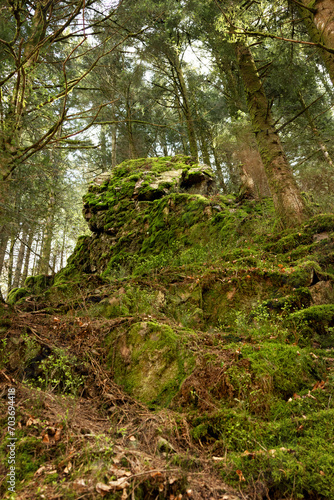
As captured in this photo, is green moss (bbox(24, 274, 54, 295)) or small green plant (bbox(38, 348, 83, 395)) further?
green moss (bbox(24, 274, 54, 295))

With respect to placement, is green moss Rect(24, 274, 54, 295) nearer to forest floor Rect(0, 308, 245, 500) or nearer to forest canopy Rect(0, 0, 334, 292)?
forest canopy Rect(0, 0, 334, 292)

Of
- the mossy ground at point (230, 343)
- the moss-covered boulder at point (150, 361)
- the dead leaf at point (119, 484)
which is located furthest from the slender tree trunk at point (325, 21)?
the dead leaf at point (119, 484)

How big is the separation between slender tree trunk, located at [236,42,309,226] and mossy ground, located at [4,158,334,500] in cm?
53

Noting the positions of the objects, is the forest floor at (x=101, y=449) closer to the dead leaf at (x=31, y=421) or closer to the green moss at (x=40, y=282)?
the dead leaf at (x=31, y=421)

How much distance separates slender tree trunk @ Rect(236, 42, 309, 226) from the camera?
6.09m

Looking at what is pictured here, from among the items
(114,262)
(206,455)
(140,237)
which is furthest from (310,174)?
(206,455)

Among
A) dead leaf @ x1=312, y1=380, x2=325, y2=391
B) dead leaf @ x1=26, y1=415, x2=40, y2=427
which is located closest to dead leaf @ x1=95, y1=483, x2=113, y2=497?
dead leaf @ x1=26, y1=415, x2=40, y2=427

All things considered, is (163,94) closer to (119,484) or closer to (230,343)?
(230,343)

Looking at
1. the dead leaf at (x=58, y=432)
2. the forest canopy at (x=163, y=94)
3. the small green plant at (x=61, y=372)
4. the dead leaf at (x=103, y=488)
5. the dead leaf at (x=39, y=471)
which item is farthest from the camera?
the forest canopy at (x=163, y=94)

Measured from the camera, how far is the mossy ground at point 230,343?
2062 mm

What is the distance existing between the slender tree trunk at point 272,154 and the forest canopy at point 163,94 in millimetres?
28

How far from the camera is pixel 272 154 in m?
6.55

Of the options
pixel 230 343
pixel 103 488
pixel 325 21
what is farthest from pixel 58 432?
pixel 325 21

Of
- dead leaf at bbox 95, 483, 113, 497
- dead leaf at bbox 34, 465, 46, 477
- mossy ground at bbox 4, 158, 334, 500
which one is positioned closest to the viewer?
→ dead leaf at bbox 95, 483, 113, 497
